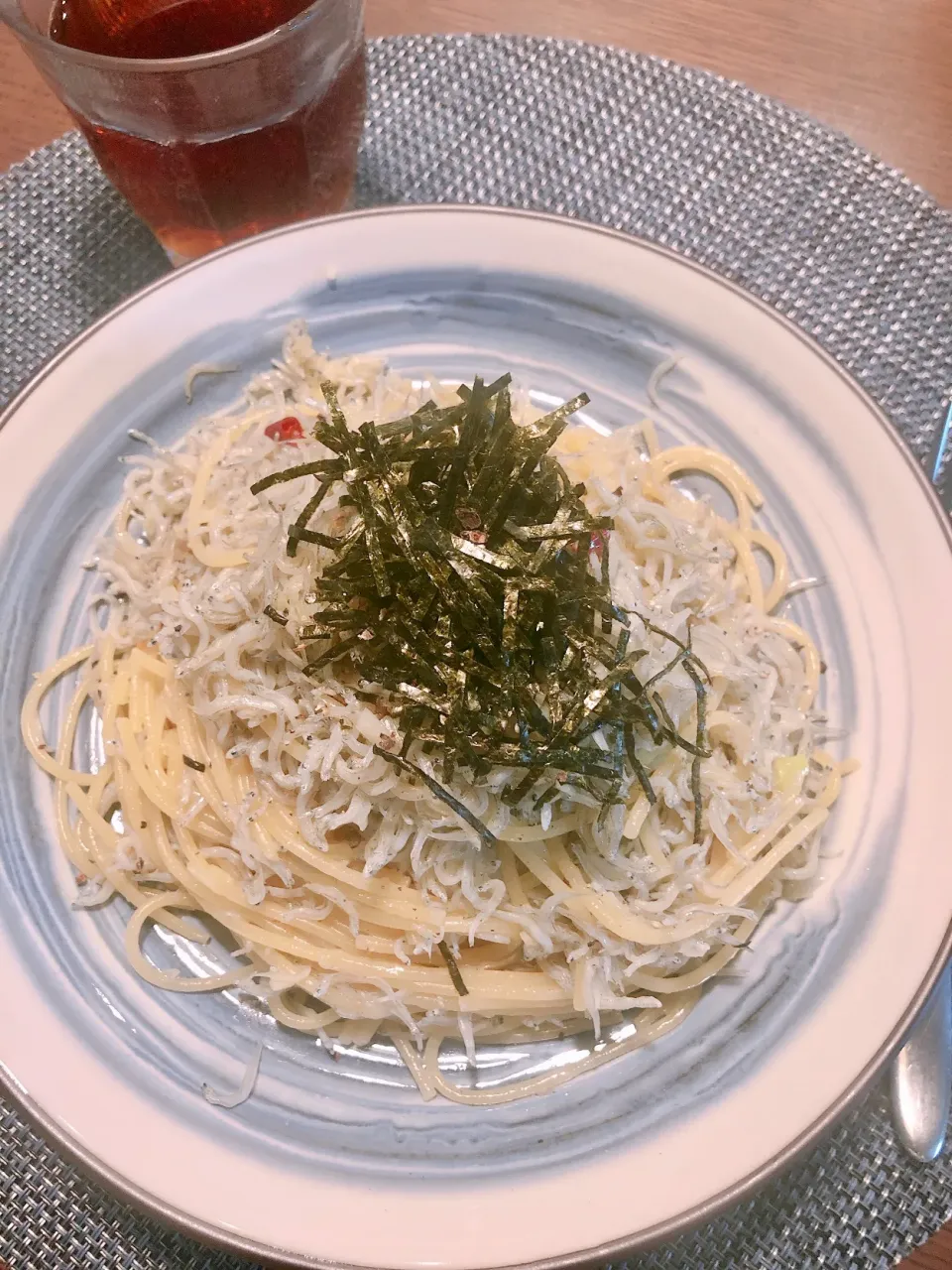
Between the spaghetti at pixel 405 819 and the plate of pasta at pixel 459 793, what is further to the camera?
the spaghetti at pixel 405 819

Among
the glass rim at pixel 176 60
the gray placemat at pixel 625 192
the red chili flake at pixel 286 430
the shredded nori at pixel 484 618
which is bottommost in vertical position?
the shredded nori at pixel 484 618

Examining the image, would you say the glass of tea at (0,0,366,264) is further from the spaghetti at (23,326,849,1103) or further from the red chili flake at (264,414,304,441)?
the spaghetti at (23,326,849,1103)

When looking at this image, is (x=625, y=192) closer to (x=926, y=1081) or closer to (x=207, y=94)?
(x=207, y=94)

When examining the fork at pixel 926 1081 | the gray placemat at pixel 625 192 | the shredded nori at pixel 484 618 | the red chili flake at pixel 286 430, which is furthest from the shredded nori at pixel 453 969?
the gray placemat at pixel 625 192

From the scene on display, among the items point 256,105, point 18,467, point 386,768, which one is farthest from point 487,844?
point 256,105

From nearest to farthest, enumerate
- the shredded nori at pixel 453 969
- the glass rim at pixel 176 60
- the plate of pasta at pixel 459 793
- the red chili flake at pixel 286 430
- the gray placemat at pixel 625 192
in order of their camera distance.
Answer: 1. the plate of pasta at pixel 459 793
2. the shredded nori at pixel 453 969
3. the glass rim at pixel 176 60
4. the red chili flake at pixel 286 430
5. the gray placemat at pixel 625 192

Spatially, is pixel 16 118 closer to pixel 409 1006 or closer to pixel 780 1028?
pixel 409 1006

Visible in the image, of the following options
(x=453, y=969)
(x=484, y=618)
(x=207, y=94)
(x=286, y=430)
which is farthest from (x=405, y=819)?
(x=207, y=94)

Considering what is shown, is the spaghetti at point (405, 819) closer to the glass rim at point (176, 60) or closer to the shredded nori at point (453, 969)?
the shredded nori at point (453, 969)
